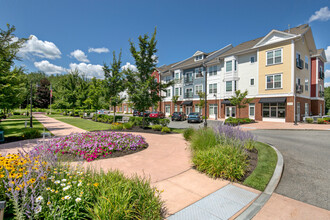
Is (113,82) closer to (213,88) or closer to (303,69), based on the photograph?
(213,88)

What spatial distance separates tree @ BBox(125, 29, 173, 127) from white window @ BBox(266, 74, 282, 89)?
19.4 meters

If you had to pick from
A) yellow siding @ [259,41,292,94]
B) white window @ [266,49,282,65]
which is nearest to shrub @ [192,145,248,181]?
yellow siding @ [259,41,292,94]

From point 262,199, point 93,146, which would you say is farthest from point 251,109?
point 93,146

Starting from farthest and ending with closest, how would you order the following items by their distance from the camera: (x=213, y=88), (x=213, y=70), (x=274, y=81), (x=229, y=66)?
1. (x=213, y=70)
2. (x=213, y=88)
3. (x=229, y=66)
4. (x=274, y=81)

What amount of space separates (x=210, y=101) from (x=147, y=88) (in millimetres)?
21750

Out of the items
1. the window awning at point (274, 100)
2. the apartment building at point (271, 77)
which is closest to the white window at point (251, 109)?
the apartment building at point (271, 77)

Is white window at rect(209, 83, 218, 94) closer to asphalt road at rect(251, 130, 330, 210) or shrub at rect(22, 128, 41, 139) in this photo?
asphalt road at rect(251, 130, 330, 210)

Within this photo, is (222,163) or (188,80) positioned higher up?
(188,80)

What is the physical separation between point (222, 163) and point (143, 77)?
1183 centimetres

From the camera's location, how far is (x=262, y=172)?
17.2ft

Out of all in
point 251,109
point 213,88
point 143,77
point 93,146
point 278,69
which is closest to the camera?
point 93,146

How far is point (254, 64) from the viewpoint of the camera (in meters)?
27.3

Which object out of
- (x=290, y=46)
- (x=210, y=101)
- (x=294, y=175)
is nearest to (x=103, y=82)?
(x=294, y=175)

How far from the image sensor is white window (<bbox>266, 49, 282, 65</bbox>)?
963 inches
